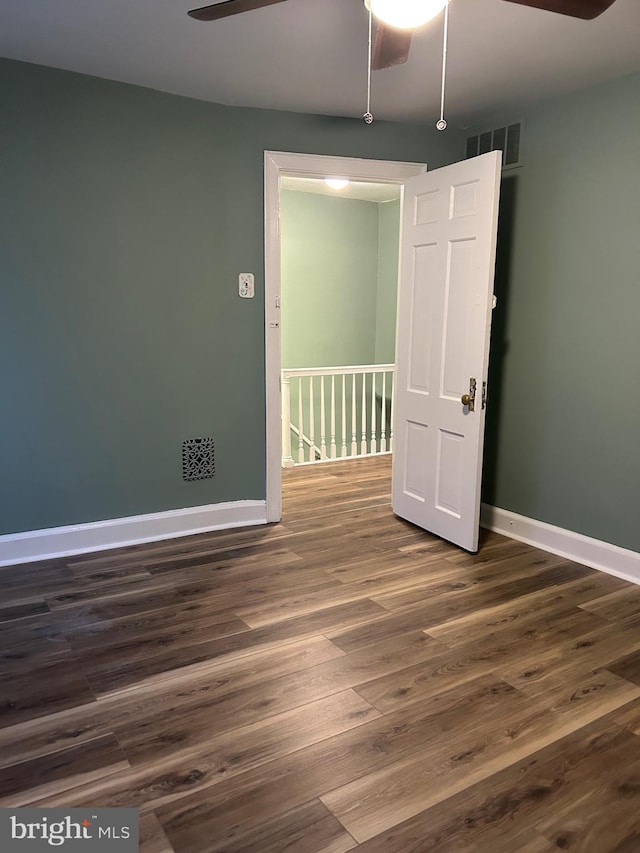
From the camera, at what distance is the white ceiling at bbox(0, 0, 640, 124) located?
2.33m

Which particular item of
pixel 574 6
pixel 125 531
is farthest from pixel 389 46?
pixel 125 531

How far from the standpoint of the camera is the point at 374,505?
437 centimetres

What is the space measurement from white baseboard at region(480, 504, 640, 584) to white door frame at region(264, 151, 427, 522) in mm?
1450

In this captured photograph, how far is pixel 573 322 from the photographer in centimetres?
333

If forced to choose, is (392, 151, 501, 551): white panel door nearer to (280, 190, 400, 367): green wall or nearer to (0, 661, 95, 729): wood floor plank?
(0, 661, 95, 729): wood floor plank

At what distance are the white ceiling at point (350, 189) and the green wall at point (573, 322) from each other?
2.49 meters

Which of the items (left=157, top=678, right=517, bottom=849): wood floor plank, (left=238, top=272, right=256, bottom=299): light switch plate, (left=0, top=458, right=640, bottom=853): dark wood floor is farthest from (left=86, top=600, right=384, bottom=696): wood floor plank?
(left=238, top=272, right=256, bottom=299): light switch plate

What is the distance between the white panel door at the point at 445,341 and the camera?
10.7ft

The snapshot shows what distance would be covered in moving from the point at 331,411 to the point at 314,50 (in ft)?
10.9

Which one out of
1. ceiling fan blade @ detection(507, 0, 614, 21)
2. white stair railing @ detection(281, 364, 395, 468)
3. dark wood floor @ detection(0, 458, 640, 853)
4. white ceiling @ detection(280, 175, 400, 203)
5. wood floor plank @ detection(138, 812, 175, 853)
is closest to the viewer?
wood floor plank @ detection(138, 812, 175, 853)

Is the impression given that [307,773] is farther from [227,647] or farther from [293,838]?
[227,647]

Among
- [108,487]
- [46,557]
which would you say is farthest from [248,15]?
[46,557]

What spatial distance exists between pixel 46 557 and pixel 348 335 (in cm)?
431

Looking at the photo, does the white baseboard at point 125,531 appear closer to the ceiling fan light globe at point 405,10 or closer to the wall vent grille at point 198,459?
the wall vent grille at point 198,459
